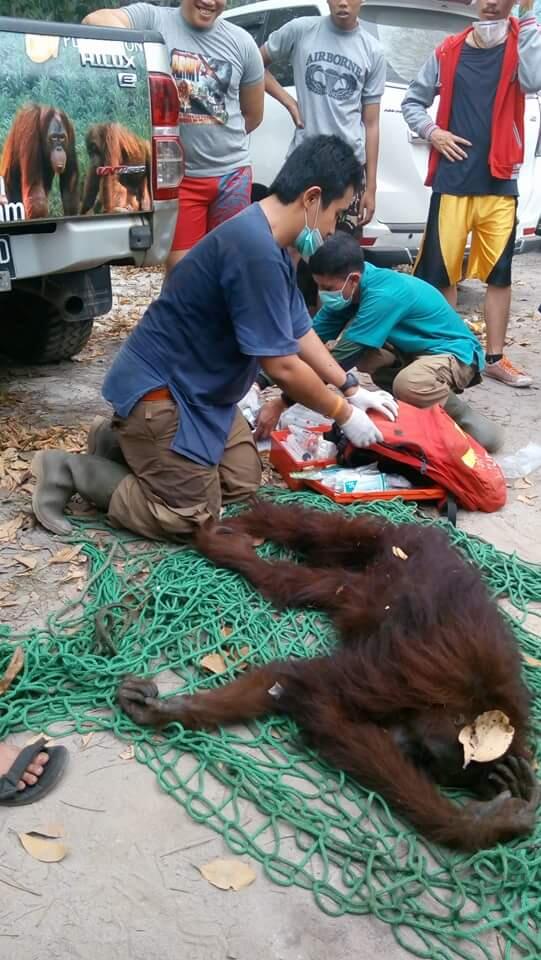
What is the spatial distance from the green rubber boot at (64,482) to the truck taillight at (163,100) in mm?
1462

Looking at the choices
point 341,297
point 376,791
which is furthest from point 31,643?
point 341,297

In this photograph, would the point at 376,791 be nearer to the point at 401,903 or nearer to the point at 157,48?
the point at 401,903

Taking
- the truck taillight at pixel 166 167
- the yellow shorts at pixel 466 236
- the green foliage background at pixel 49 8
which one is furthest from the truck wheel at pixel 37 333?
the green foliage background at pixel 49 8

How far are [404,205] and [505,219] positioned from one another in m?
1.07

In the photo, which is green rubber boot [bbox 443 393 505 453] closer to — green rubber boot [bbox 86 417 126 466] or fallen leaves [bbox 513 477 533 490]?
fallen leaves [bbox 513 477 533 490]

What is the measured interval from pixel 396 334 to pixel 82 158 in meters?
1.64

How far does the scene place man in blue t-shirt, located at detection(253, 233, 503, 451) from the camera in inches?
147

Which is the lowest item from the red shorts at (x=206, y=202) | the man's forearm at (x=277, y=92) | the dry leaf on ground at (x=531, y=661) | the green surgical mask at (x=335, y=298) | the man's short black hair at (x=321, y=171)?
the dry leaf on ground at (x=531, y=661)

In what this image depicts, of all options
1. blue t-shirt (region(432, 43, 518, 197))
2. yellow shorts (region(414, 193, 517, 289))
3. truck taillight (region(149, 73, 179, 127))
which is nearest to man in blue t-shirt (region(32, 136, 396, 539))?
truck taillight (region(149, 73, 179, 127))

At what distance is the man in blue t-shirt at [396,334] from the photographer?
12.3 feet

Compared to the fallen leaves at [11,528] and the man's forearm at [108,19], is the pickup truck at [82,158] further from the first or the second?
the fallen leaves at [11,528]

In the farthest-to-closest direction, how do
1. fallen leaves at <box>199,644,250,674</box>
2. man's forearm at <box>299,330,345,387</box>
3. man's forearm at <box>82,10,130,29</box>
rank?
man's forearm at <box>82,10,130,29</box>
man's forearm at <box>299,330,345,387</box>
fallen leaves at <box>199,644,250,674</box>

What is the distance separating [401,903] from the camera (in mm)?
1756

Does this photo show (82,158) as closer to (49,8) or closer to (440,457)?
(440,457)
